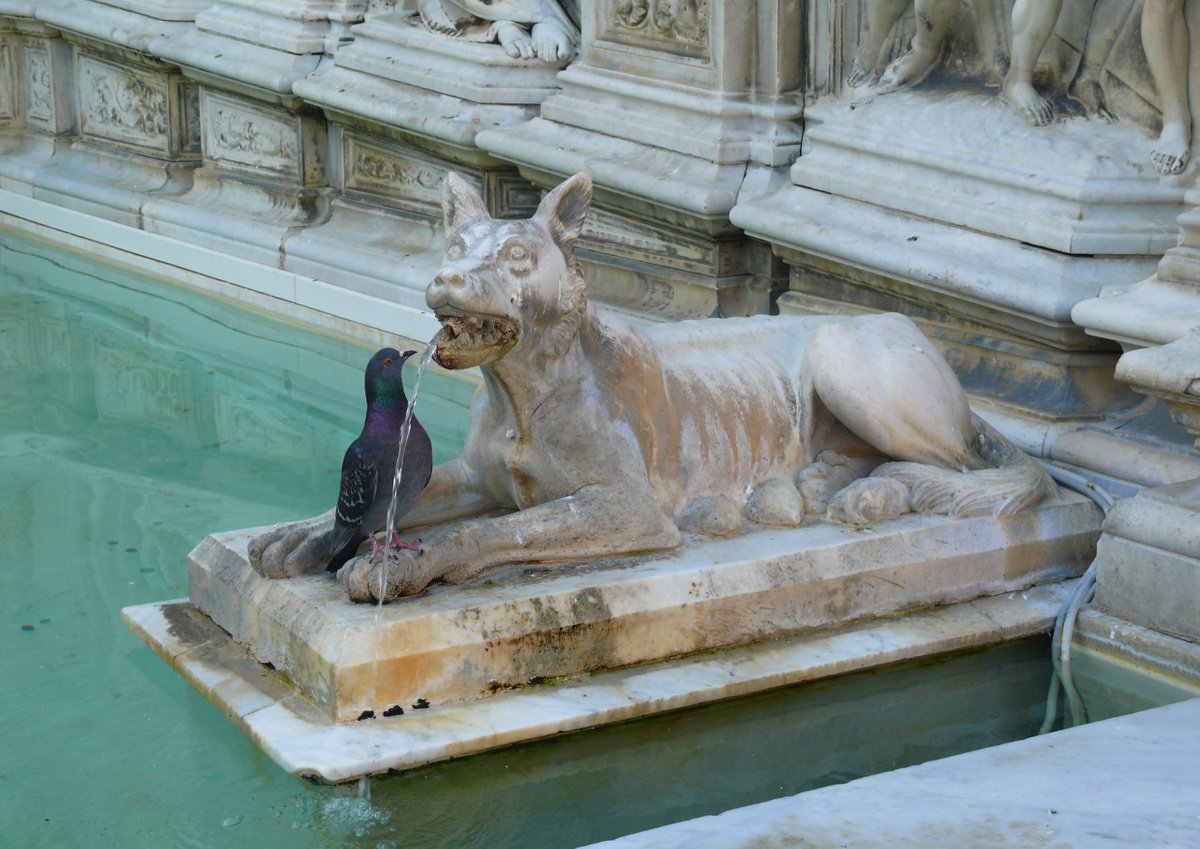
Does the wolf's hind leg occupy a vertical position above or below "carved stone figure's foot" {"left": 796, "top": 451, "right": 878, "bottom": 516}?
above

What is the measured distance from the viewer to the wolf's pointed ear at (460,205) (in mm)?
4488

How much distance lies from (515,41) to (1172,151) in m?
3.33

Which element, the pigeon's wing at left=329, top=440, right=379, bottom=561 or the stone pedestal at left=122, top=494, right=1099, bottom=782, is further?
the pigeon's wing at left=329, top=440, right=379, bottom=561

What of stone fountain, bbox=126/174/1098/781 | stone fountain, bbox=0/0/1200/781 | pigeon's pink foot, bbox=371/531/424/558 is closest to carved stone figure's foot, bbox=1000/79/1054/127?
stone fountain, bbox=0/0/1200/781

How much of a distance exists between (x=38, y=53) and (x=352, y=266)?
367cm

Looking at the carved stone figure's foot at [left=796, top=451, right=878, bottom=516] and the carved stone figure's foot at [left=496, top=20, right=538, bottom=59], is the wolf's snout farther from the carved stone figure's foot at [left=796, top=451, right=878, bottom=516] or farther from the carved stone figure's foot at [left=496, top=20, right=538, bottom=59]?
the carved stone figure's foot at [left=496, top=20, right=538, bottom=59]

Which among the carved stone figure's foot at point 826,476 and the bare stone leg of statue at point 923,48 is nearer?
the carved stone figure's foot at point 826,476

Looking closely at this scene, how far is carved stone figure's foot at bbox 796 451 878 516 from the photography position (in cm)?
500

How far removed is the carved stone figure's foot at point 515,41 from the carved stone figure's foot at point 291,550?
3.95m

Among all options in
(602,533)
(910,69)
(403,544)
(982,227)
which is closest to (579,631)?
(602,533)

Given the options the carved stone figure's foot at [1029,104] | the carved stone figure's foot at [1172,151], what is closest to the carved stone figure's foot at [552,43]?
the carved stone figure's foot at [1029,104]

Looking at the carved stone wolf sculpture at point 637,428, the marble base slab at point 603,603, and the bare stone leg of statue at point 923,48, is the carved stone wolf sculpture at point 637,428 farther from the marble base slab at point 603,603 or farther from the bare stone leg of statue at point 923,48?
the bare stone leg of statue at point 923,48

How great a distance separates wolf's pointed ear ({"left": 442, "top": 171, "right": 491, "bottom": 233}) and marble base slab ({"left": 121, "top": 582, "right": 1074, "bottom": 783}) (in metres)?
1.12

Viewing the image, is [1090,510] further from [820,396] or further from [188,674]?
[188,674]
